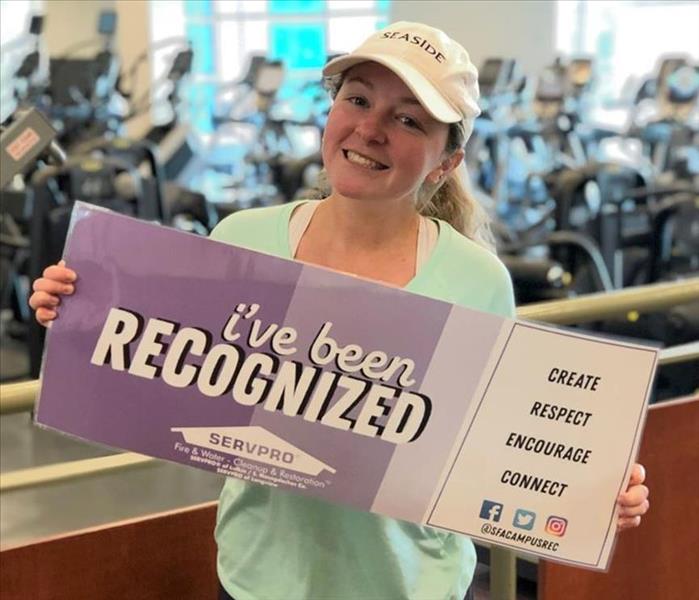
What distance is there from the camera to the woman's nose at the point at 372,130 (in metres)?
1.24

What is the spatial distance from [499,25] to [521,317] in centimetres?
806

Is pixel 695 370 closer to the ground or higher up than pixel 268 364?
closer to the ground

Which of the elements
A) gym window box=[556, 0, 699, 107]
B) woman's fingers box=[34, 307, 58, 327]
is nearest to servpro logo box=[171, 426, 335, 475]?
woman's fingers box=[34, 307, 58, 327]

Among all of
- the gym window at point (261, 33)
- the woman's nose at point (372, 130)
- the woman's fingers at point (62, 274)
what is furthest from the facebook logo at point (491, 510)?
the gym window at point (261, 33)

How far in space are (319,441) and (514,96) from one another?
7712mm

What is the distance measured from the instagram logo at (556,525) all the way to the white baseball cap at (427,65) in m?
0.51

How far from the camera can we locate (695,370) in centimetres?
369

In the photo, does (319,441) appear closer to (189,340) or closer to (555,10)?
(189,340)

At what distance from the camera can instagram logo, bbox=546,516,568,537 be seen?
1287mm

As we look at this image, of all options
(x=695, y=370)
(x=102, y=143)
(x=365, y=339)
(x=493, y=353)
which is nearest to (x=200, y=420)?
(x=365, y=339)

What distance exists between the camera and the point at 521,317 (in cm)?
196

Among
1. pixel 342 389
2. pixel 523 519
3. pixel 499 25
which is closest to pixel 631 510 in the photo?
pixel 523 519

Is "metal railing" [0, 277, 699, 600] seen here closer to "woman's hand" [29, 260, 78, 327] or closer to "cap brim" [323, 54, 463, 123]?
"woman's hand" [29, 260, 78, 327]

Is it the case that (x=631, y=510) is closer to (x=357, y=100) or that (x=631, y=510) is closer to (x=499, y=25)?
(x=357, y=100)
